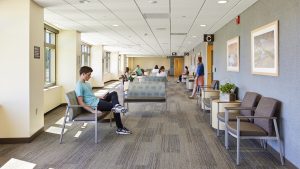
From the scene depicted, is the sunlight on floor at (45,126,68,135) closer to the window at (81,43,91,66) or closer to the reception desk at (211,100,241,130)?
the reception desk at (211,100,241,130)

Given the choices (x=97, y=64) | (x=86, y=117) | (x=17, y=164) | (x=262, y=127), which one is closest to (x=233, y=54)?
(x=262, y=127)

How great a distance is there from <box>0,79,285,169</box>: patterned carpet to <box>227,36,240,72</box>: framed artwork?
4.82 feet

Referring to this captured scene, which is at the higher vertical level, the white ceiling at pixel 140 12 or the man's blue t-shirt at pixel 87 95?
the white ceiling at pixel 140 12

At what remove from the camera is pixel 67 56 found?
8281 mm

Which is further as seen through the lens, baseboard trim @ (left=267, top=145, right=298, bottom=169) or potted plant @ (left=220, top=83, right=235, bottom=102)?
potted plant @ (left=220, top=83, right=235, bottom=102)

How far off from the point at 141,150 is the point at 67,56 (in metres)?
4.99

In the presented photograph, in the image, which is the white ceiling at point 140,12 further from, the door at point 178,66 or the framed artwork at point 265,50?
the door at point 178,66

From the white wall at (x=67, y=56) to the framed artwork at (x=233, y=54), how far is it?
431 cm

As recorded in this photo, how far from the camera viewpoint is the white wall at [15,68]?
180 inches

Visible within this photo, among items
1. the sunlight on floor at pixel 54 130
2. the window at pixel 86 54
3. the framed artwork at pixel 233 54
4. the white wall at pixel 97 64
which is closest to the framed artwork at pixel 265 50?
the framed artwork at pixel 233 54

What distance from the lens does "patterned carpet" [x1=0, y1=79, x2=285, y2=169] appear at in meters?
3.62

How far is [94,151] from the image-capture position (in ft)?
13.7

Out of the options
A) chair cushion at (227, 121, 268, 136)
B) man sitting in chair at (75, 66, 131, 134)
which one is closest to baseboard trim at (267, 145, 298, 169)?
chair cushion at (227, 121, 268, 136)

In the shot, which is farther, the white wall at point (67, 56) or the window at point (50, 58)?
the white wall at point (67, 56)
